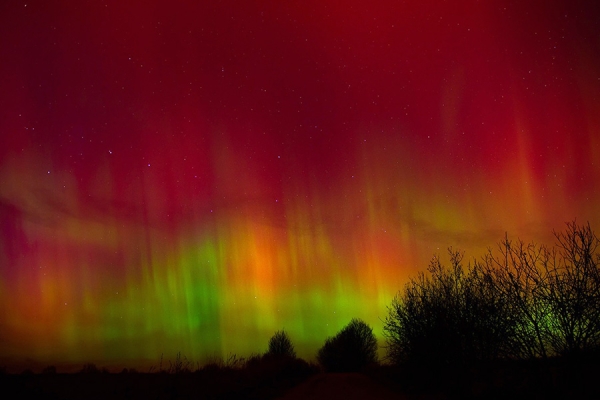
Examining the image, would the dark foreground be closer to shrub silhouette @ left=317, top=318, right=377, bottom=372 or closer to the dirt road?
the dirt road

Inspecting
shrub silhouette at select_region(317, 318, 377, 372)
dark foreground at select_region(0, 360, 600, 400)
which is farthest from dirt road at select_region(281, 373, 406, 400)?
shrub silhouette at select_region(317, 318, 377, 372)

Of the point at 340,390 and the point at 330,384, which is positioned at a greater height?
the point at 330,384

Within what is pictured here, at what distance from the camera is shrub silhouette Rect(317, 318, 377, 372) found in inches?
2392

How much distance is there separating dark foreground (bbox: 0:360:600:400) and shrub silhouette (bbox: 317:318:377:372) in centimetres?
2975

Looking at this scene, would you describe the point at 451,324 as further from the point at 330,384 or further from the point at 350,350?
the point at 350,350

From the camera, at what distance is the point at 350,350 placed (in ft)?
206

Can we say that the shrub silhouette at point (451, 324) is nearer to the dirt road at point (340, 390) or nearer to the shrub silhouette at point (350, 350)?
the dirt road at point (340, 390)

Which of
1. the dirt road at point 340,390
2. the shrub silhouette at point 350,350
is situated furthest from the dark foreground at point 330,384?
the shrub silhouette at point 350,350

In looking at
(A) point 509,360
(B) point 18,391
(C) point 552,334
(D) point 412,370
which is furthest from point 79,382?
(C) point 552,334

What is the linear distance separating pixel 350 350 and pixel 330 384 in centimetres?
3801

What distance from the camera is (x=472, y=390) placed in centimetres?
2144

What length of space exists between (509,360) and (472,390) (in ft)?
16.2

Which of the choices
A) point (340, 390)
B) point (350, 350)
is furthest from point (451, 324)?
point (350, 350)

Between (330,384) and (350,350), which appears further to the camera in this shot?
(350,350)
